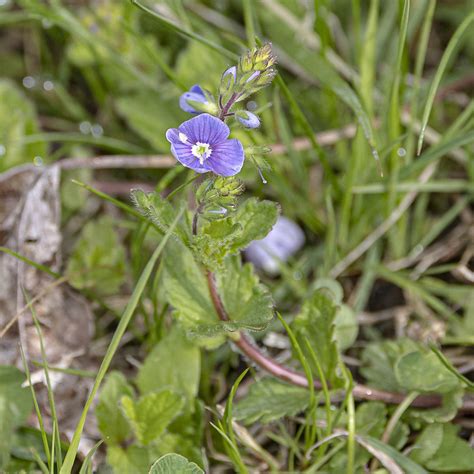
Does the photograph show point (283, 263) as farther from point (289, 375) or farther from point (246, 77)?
point (246, 77)

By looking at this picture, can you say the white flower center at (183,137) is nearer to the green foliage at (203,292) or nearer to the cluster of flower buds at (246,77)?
the cluster of flower buds at (246,77)

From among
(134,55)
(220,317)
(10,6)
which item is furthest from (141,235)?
(10,6)

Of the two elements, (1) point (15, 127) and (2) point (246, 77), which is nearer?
(2) point (246, 77)

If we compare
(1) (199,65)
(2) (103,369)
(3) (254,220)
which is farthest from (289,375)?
(1) (199,65)

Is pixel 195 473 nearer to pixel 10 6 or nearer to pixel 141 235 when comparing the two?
pixel 141 235

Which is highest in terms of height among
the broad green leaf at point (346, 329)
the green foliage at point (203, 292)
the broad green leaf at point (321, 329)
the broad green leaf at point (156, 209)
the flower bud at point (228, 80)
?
the flower bud at point (228, 80)

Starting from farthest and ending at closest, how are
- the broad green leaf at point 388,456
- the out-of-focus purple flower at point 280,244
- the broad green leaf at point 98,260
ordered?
the out-of-focus purple flower at point 280,244 < the broad green leaf at point 98,260 < the broad green leaf at point 388,456

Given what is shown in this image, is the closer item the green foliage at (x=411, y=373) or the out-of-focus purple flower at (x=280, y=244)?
the green foliage at (x=411, y=373)

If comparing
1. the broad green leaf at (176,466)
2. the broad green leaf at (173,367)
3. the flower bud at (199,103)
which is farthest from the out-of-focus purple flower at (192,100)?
the broad green leaf at (176,466)
